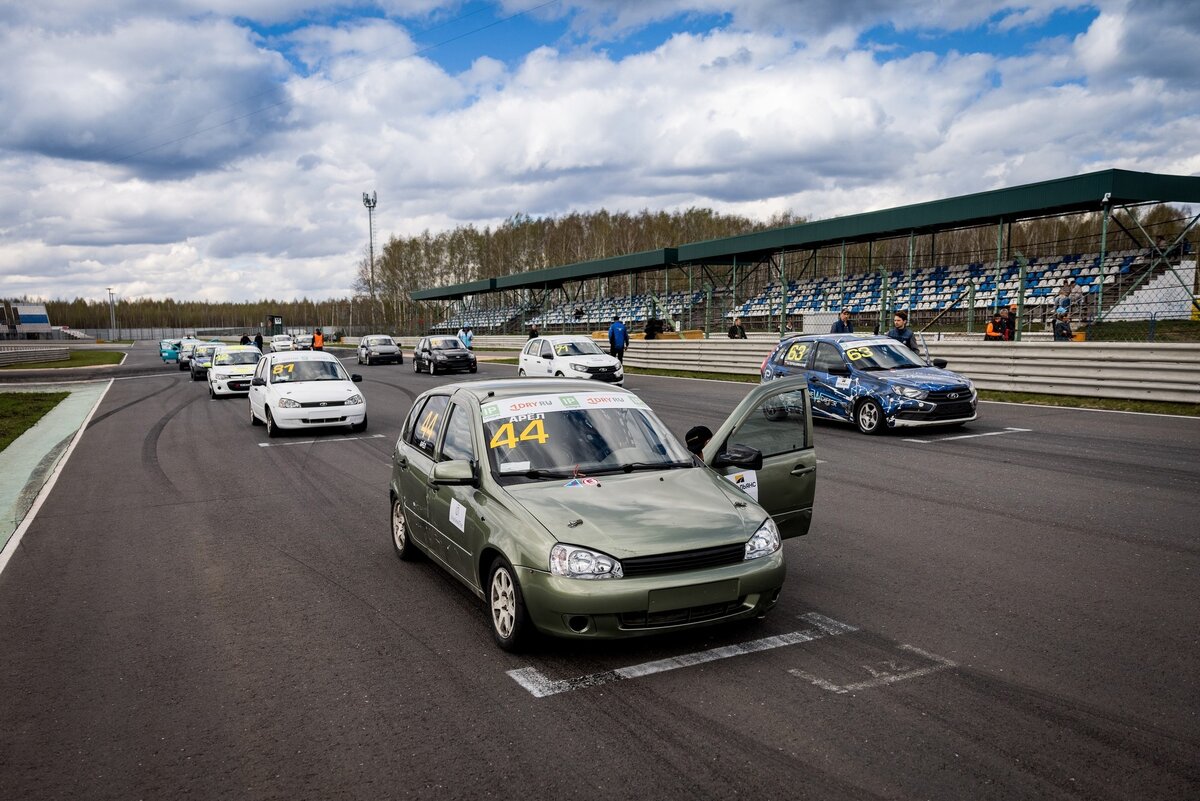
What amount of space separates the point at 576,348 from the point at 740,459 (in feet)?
60.5

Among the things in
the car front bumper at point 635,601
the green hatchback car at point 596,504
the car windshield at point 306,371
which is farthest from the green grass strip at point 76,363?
the car front bumper at point 635,601

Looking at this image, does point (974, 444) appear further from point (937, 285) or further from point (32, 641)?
point (937, 285)

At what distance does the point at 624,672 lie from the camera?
4219 millimetres

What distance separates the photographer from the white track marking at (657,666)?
4098 mm

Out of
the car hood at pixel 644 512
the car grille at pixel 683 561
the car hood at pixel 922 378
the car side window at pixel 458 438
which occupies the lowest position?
the car grille at pixel 683 561

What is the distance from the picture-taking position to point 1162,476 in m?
8.81

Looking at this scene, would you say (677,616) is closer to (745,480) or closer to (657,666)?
(657,666)

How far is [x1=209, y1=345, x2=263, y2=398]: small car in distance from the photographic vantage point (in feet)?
71.5

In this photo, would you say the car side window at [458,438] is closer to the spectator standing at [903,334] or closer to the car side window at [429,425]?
the car side window at [429,425]

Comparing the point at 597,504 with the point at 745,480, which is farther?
the point at 745,480

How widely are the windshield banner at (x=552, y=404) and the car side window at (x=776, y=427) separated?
746mm

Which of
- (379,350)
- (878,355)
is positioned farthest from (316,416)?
(379,350)

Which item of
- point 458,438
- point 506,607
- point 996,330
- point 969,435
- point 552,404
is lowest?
point 969,435

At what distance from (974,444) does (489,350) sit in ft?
141
